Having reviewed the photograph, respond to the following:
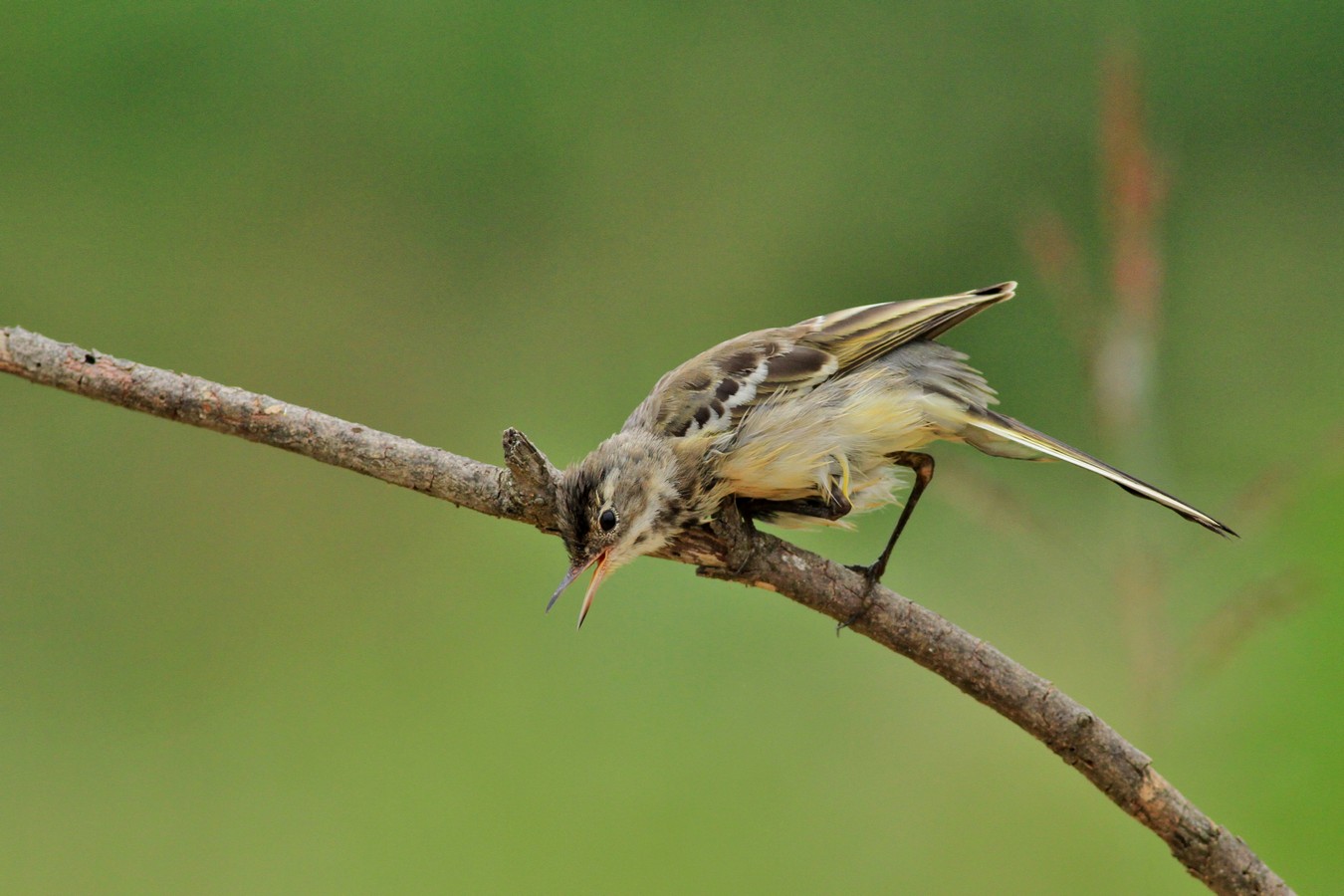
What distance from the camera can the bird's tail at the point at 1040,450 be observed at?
1.43 m

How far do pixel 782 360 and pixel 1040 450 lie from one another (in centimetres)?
38

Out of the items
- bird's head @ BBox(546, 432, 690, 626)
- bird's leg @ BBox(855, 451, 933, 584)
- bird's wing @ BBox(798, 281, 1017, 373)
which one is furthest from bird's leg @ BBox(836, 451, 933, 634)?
bird's head @ BBox(546, 432, 690, 626)

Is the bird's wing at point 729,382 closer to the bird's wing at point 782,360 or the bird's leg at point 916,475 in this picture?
the bird's wing at point 782,360

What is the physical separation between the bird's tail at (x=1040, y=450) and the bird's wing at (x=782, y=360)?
0.17m

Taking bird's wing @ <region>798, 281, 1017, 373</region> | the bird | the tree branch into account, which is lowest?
the tree branch

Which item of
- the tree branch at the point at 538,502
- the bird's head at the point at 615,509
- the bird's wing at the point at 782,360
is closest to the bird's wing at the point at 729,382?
the bird's wing at the point at 782,360

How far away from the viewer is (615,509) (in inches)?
57.4

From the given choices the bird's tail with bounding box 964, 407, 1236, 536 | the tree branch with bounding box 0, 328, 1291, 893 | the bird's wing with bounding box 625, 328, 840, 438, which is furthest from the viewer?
the bird's wing with bounding box 625, 328, 840, 438

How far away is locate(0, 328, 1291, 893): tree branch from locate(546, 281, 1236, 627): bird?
0.11 m

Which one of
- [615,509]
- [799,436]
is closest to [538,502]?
[615,509]

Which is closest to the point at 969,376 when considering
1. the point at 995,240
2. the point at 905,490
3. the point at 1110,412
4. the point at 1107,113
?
the point at 905,490

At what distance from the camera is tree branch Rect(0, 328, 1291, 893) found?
1.29 m

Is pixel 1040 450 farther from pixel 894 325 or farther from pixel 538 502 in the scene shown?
pixel 538 502

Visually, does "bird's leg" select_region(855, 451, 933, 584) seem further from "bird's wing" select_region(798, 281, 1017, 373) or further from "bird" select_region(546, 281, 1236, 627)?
"bird's wing" select_region(798, 281, 1017, 373)
